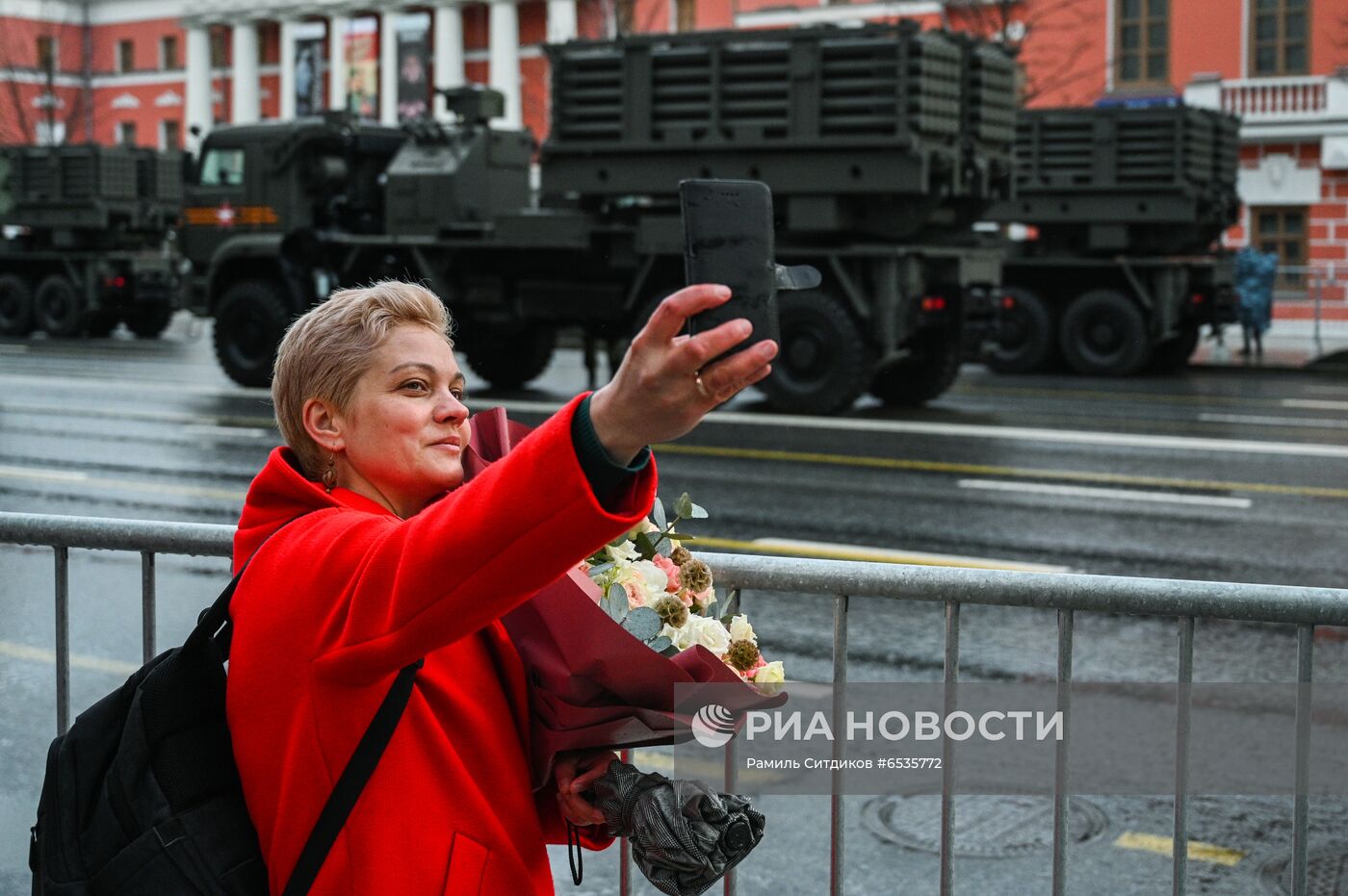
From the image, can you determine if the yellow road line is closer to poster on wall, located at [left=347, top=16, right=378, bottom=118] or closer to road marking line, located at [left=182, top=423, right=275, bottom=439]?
road marking line, located at [left=182, top=423, right=275, bottom=439]

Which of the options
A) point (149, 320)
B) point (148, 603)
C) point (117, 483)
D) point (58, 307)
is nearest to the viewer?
point (148, 603)

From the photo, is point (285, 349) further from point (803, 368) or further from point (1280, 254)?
point (1280, 254)

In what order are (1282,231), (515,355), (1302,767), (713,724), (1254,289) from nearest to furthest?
(713,724), (1302,767), (515,355), (1254,289), (1282,231)

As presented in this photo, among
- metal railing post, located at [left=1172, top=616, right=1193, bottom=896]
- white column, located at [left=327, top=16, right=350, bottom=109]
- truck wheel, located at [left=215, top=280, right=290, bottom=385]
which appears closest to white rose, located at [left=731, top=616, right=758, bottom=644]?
metal railing post, located at [left=1172, top=616, right=1193, bottom=896]

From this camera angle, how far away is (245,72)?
244 ft

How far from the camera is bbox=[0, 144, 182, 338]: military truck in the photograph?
3150 centimetres

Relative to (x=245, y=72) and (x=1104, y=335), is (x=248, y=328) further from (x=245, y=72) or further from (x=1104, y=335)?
(x=245, y=72)

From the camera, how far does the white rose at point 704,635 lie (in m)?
2.32

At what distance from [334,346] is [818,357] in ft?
47.1

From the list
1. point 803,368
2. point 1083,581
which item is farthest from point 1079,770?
point 803,368

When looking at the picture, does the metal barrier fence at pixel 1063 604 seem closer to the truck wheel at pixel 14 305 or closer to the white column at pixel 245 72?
the truck wheel at pixel 14 305

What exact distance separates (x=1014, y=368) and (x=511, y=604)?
859 inches

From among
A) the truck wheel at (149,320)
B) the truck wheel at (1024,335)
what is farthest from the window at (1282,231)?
the truck wheel at (149,320)

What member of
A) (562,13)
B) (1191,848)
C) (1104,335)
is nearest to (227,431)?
(1191,848)
